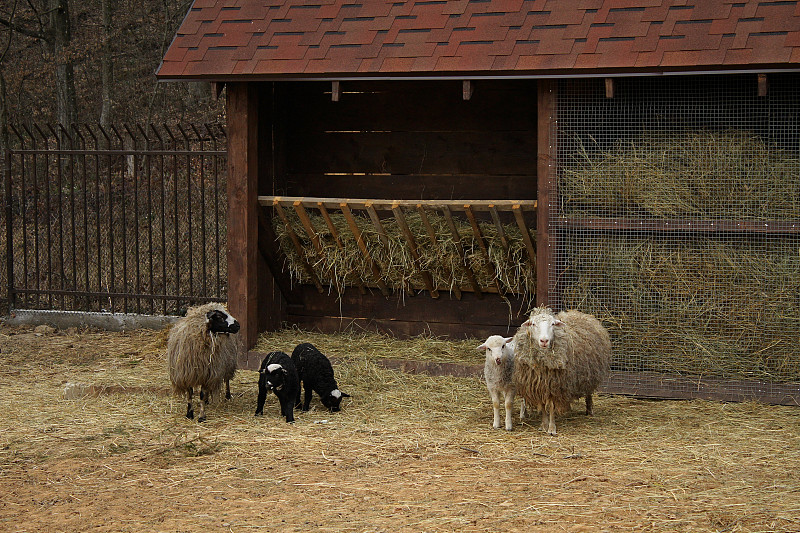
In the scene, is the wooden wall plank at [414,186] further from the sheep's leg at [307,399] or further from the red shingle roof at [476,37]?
the sheep's leg at [307,399]

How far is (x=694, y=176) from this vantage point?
8148 mm

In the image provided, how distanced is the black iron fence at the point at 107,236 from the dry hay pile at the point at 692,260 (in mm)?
4639

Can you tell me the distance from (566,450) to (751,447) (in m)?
1.32

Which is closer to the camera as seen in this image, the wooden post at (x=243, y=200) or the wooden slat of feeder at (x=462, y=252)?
the wooden slat of feeder at (x=462, y=252)

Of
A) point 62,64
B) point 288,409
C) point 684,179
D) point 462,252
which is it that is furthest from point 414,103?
point 62,64

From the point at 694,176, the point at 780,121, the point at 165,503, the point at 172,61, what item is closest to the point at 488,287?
the point at 694,176

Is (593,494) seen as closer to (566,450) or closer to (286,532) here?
(566,450)

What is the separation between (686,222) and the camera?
26.6 ft

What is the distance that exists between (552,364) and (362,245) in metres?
3.06

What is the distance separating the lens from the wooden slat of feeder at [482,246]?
875 cm

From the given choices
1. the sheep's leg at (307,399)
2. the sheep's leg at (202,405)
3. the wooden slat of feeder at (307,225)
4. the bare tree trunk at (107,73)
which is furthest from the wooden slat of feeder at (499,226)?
the bare tree trunk at (107,73)

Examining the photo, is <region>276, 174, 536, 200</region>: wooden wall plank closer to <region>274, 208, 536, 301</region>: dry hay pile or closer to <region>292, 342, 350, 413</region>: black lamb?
<region>274, 208, 536, 301</region>: dry hay pile

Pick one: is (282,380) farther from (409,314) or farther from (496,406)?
(409,314)

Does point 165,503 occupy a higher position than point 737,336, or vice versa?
point 737,336
